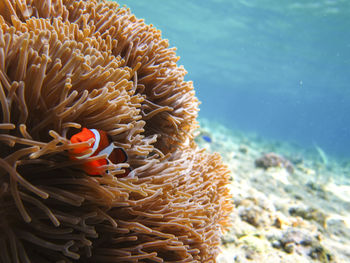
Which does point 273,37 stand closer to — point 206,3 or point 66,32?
point 206,3

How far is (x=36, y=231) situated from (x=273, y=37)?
103 ft

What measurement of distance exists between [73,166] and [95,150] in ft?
0.58

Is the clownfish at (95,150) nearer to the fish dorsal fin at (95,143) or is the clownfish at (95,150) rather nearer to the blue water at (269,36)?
the fish dorsal fin at (95,143)

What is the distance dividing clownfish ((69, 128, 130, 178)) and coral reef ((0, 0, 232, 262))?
0.13 feet

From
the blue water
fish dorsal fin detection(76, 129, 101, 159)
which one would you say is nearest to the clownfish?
fish dorsal fin detection(76, 129, 101, 159)

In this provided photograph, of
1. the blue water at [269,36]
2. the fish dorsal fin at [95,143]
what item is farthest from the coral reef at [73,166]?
the blue water at [269,36]

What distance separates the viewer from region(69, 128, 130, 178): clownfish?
4.02 feet

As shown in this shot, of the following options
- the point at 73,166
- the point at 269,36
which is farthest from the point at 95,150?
the point at 269,36

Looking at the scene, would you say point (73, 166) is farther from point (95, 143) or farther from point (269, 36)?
point (269, 36)

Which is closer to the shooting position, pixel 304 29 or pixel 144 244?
pixel 144 244

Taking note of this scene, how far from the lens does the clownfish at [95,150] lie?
48.2 inches

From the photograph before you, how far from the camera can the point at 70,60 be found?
1368 millimetres

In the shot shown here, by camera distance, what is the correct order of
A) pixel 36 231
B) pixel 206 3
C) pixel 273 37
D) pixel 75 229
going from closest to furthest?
pixel 36 231 < pixel 75 229 < pixel 206 3 < pixel 273 37

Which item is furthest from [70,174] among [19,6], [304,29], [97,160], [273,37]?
[273,37]
